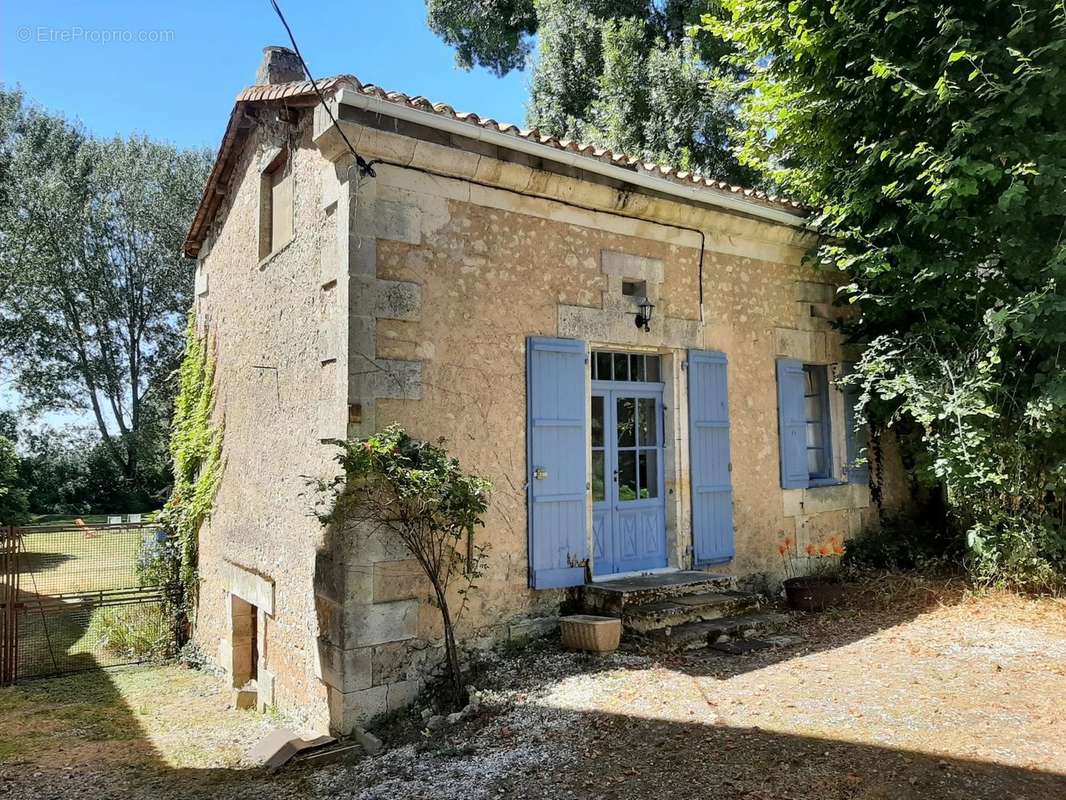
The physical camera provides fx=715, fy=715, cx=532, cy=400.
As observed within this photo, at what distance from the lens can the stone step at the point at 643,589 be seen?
537cm

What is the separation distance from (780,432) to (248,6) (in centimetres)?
563

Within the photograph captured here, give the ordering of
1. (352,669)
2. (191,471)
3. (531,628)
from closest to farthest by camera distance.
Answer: (352,669) < (531,628) < (191,471)

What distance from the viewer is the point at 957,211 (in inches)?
243

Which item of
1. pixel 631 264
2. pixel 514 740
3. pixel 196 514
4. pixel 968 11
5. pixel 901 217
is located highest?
pixel 968 11

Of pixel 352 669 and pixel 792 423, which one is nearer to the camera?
pixel 352 669

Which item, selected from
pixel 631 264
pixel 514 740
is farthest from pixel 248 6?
pixel 514 740

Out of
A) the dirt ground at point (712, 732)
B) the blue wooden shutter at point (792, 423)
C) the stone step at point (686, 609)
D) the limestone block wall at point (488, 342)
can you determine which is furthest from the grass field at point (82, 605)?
the blue wooden shutter at point (792, 423)

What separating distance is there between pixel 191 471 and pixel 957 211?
328 inches

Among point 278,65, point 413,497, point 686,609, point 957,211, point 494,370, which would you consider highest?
point 278,65

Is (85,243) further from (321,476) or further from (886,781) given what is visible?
(886,781)

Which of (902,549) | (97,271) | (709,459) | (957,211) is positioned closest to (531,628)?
(709,459)

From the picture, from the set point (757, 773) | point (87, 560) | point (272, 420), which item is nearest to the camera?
point (757, 773)

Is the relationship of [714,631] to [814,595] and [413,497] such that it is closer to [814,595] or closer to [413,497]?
[814,595]

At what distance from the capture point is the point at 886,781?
10.1ft
